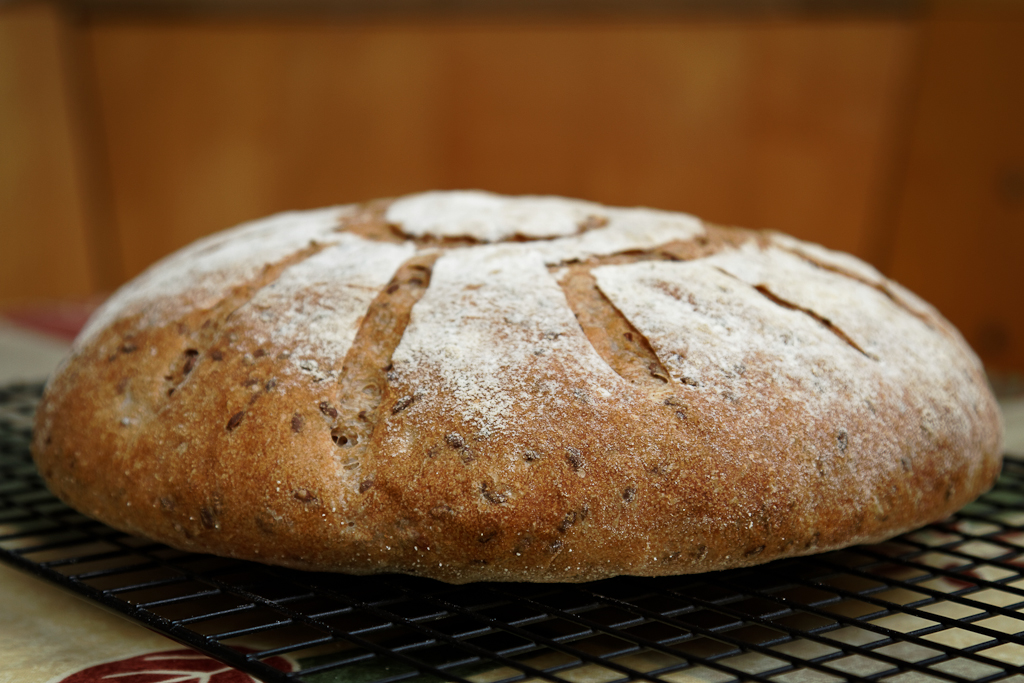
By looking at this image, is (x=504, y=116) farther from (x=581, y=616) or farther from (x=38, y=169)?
(x=581, y=616)

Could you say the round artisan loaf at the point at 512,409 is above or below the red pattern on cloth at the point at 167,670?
above

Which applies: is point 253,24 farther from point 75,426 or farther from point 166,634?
point 166,634

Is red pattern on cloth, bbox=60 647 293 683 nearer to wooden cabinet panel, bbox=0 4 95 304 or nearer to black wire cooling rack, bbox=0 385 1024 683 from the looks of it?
black wire cooling rack, bbox=0 385 1024 683

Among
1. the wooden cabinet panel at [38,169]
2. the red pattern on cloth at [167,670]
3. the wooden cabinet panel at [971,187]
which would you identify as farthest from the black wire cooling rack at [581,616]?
the wooden cabinet panel at [38,169]

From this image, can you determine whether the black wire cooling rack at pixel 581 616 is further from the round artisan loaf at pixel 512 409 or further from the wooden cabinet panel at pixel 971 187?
the wooden cabinet panel at pixel 971 187

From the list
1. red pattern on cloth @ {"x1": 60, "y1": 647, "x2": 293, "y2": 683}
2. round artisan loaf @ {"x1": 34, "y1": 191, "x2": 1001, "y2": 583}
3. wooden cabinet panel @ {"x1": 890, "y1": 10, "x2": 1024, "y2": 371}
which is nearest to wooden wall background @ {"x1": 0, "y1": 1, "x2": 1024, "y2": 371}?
wooden cabinet panel @ {"x1": 890, "y1": 10, "x2": 1024, "y2": 371}

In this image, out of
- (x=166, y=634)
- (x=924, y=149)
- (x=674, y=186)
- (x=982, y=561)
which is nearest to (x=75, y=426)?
(x=166, y=634)
